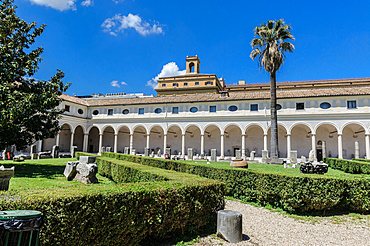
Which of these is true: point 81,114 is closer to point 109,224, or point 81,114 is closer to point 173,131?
point 173,131

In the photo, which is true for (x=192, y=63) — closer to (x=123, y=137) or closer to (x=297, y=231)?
(x=123, y=137)

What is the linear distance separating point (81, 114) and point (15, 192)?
124ft

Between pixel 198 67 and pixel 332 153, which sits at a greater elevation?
pixel 198 67

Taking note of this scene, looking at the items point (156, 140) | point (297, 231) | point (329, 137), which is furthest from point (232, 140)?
point (297, 231)

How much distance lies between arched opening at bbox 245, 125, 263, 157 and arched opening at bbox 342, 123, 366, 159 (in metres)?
11.3

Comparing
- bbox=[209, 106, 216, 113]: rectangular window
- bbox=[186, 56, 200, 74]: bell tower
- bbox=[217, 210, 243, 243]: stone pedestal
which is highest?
bbox=[186, 56, 200, 74]: bell tower

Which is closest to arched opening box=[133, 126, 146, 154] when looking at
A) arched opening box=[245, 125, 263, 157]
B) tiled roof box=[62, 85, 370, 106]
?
tiled roof box=[62, 85, 370, 106]

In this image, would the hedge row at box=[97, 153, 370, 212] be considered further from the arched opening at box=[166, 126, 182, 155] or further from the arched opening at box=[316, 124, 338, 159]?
the arched opening at box=[166, 126, 182, 155]

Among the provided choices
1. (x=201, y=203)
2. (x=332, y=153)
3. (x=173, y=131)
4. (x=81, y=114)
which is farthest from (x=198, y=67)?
(x=201, y=203)

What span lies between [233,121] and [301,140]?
35.0ft

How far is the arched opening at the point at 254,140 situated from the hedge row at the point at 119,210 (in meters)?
30.7

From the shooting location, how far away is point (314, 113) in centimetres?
2952

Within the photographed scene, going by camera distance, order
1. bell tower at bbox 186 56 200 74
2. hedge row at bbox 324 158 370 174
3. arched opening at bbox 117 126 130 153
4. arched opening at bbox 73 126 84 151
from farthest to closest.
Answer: bell tower at bbox 186 56 200 74
arched opening at bbox 73 126 84 151
arched opening at bbox 117 126 130 153
hedge row at bbox 324 158 370 174

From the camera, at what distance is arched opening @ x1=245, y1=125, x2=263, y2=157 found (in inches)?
1373
